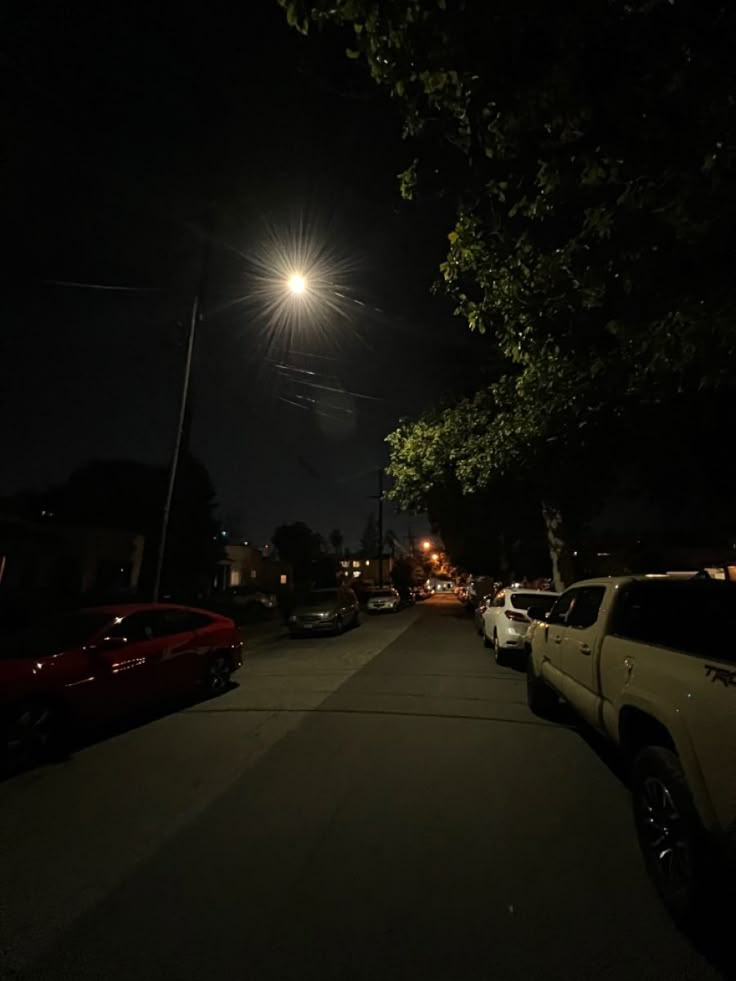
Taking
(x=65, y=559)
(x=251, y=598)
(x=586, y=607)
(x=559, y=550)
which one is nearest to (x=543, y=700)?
(x=586, y=607)

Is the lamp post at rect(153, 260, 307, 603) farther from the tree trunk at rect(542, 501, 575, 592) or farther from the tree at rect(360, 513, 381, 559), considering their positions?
the tree at rect(360, 513, 381, 559)

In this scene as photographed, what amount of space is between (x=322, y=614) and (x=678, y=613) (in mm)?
14386

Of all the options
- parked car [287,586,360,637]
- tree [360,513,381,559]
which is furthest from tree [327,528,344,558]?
parked car [287,586,360,637]

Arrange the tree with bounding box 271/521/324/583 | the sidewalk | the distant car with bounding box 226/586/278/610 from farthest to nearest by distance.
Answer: the tree with bounding box 271/521/324/583, the distant car with bounding box 226/586/278/610, the sidewalk

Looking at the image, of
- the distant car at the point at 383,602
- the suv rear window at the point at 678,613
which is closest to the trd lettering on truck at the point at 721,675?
the suv rear window at the point at 678,613

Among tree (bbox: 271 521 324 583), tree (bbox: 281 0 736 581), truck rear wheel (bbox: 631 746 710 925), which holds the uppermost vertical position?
tree (bbox: 271 521 324 583)

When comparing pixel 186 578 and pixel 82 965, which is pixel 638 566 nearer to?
pixel 186 578

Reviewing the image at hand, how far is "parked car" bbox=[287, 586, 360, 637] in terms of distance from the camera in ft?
58.3

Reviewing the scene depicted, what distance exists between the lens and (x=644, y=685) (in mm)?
3408

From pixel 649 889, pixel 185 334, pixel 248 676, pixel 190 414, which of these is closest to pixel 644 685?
pixel 649 889

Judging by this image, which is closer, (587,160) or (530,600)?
(587,160)

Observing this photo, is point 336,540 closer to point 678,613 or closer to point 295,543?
point 295,543

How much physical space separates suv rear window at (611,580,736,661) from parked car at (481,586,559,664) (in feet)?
21.4

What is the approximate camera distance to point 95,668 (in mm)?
5965
